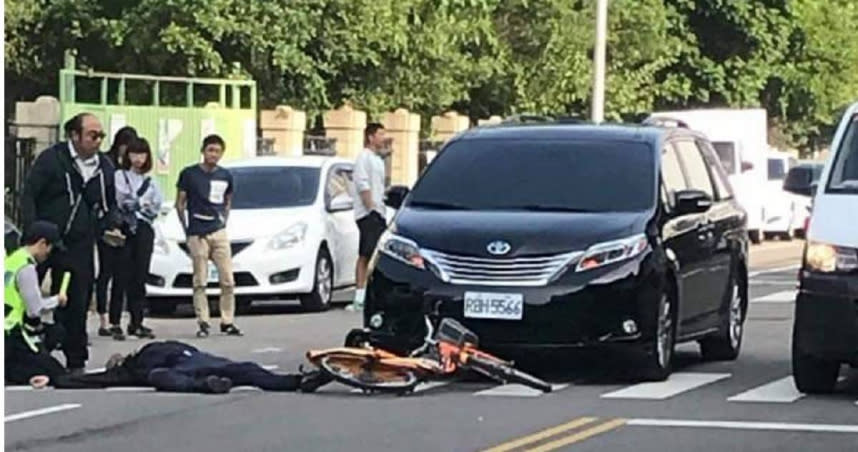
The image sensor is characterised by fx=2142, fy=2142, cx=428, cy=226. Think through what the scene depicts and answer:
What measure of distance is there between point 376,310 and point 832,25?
47.7m

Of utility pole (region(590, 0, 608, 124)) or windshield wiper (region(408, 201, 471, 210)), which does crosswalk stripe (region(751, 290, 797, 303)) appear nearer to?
windshield wiper (region(408, 201, 471, 210))

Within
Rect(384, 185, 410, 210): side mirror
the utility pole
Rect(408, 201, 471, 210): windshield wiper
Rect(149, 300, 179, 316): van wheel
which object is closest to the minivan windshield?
Rect(408, 201, 471, 210): windshield wiper

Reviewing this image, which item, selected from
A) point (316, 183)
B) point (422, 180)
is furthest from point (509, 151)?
point (316, 183)

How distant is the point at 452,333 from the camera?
12.5 metres

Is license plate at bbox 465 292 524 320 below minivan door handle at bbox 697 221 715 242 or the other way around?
below

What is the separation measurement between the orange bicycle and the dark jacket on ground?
91.6 inches

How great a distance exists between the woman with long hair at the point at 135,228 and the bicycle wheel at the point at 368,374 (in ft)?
17.5

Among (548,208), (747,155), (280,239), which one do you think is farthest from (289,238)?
(747,155)

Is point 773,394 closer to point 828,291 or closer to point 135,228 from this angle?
point 828,291

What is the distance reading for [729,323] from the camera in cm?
1520

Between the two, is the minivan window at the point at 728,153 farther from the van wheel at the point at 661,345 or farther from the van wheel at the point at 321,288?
the van wheel at the point at 661,345

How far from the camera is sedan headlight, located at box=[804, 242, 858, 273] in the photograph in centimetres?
1202

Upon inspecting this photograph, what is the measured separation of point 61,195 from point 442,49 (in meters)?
27.6

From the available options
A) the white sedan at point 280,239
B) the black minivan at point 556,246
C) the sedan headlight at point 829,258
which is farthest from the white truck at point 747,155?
the sedan headlight at point 829,258
